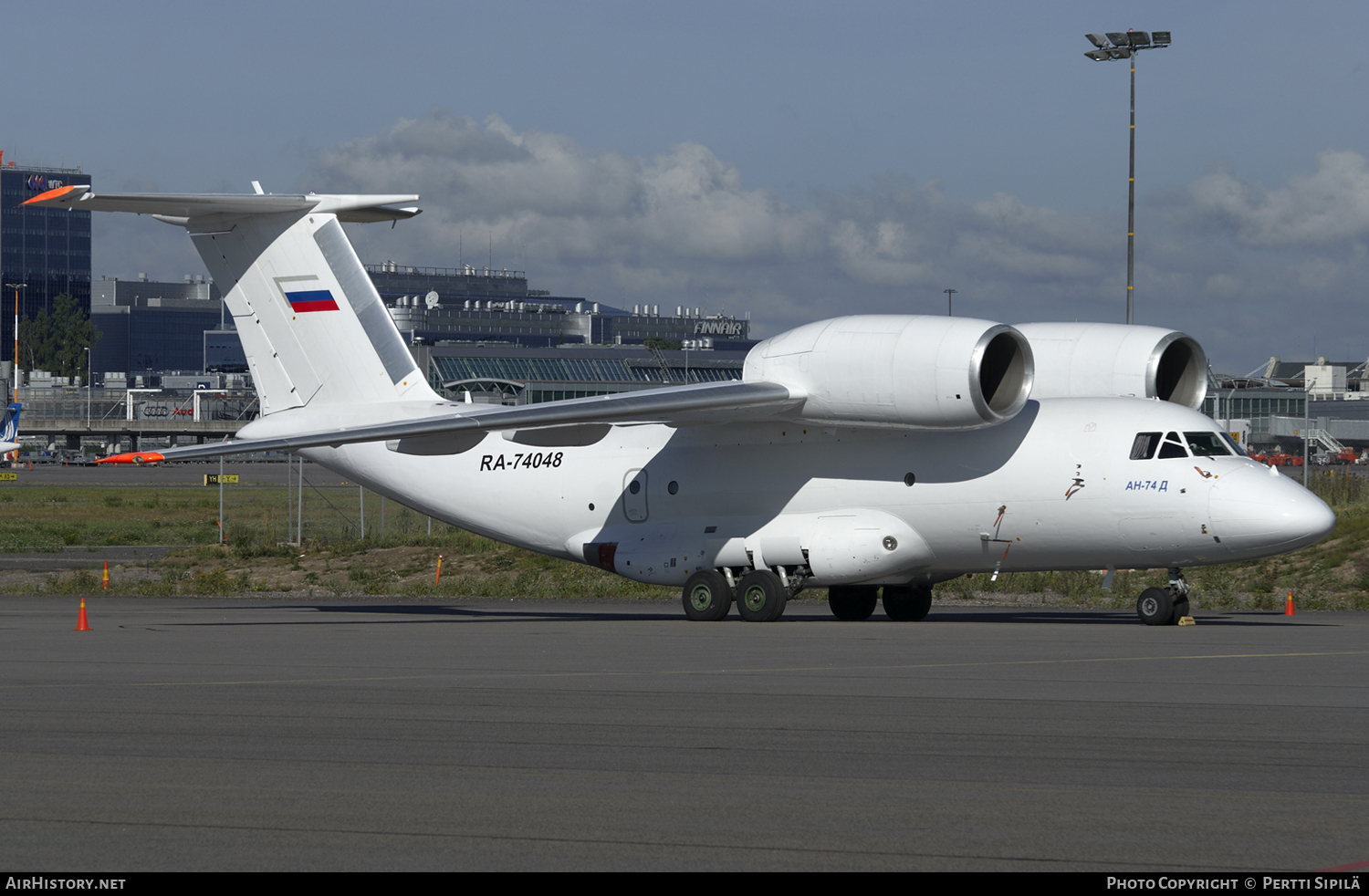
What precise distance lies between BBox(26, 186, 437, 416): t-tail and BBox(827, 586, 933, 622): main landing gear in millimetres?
7647

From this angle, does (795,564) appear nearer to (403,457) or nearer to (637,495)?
(637,495)

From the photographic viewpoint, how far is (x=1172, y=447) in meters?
20.7

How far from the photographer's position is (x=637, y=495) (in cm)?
2422

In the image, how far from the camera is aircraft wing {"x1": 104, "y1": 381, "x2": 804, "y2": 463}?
21.0 meters

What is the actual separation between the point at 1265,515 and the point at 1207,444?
1385 millimetres

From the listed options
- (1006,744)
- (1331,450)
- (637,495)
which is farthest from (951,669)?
(1331,450)

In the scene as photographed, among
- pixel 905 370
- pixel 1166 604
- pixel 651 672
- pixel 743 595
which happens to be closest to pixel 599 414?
pixel 743 595

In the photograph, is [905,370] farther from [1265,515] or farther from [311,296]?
[311,296]

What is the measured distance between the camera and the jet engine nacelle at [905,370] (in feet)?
66.3

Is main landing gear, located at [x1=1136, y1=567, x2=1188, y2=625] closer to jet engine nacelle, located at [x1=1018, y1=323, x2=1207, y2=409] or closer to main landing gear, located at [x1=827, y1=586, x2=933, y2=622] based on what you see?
jet engine nacelle, located at [x1=1018, y1=323, x2=1207, y2=409]

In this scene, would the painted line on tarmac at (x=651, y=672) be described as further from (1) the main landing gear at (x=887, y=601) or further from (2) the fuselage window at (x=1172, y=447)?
(1) the main landing gear at (x=887, y=601)

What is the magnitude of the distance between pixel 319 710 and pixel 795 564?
11.6 m

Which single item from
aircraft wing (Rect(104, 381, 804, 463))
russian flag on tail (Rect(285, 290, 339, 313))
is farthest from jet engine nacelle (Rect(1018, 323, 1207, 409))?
russian flag on tail (Rect(285, 290, 339, 313))

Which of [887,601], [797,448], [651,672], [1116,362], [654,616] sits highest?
[1116,362]
